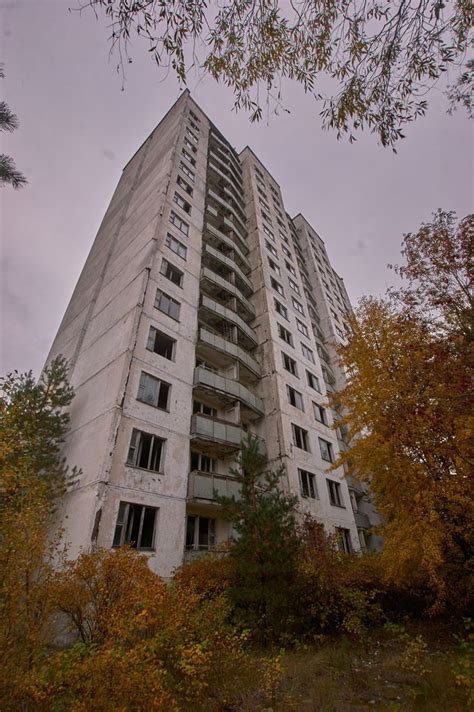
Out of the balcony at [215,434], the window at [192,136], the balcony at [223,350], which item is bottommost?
the balcony at [215,434]

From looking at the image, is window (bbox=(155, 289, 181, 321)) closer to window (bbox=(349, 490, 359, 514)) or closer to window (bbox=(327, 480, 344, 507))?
window (bbox=(327, 480, 344, 507))

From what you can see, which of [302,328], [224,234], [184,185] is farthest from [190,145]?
[302,328]

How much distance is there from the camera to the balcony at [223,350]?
19.7m

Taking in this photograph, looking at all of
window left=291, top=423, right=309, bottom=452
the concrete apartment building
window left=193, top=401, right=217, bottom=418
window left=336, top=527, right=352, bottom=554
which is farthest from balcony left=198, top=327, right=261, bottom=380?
window left=336, top=527, right=352, bottom=554

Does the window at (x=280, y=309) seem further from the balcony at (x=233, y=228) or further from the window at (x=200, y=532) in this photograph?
the window at (x=200, y=532)

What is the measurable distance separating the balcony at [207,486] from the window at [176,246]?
14207 millimetres

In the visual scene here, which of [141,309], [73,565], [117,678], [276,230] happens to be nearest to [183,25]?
[117,678]

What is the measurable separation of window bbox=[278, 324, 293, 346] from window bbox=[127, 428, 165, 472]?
14512mm

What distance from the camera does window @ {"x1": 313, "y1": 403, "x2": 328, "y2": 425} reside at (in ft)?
80.2

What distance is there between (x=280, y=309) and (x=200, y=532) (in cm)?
1862

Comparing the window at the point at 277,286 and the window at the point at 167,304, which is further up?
the window at the point at 277,286

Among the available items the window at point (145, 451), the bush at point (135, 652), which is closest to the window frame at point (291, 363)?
the window at point (145, 451)

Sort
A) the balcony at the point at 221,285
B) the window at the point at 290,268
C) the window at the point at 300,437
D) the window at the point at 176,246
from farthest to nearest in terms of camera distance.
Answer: the window at the point at 290,268, the balcony at the point at 221,285, the window at the point at 176,246, the window at the point at 300,437

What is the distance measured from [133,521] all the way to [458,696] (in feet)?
33.8
